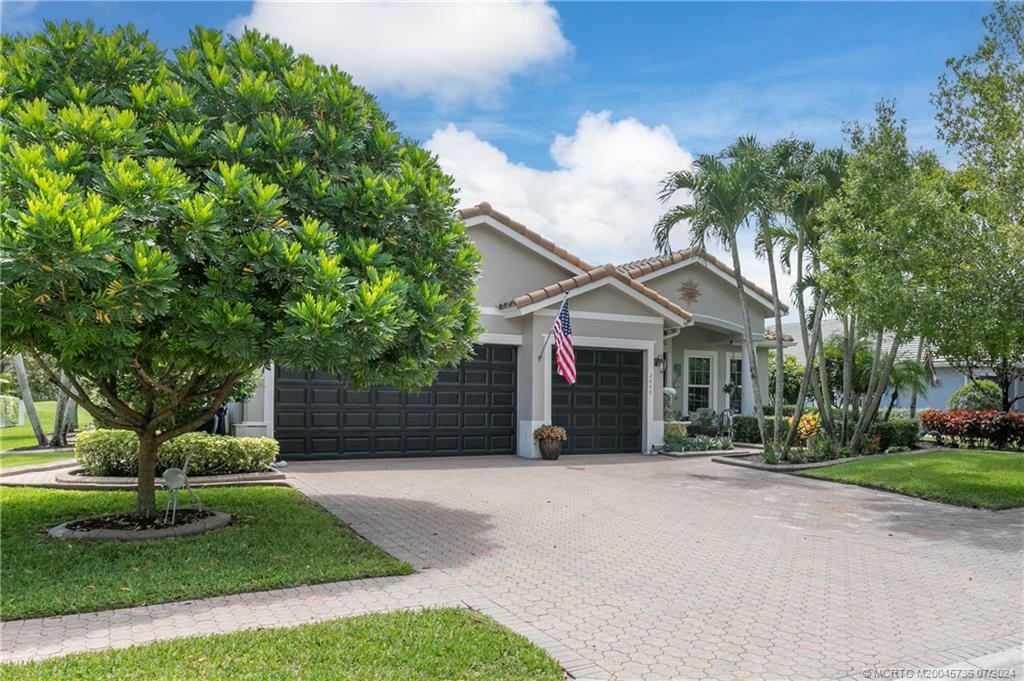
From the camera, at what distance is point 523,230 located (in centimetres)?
1744

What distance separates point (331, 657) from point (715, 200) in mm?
12995

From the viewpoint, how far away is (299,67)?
26.5ft

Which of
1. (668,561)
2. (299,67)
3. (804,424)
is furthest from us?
(804,424)

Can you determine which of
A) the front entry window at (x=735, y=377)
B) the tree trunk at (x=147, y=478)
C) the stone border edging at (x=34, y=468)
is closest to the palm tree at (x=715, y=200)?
the front entry window at (x=735, y=377)

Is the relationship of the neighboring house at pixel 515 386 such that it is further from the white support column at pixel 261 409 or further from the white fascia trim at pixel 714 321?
the white fascia trim at pixel 714 321

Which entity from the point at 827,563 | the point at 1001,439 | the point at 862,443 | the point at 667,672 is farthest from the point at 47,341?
the point at 1001,439

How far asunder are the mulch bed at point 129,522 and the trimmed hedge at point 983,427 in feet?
64.7

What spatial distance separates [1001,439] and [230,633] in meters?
21.0

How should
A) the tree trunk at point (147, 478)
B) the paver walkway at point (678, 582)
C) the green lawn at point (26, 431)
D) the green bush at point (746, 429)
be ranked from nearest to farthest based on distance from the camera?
the paver walkway at point (678, 582)
the tree trunk at point (147, 478)
the green lawn at point (26, 431)
the green bush at point (746, 429)

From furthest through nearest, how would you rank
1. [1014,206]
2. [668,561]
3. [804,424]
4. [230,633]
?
1. [804,424]
2. [1014,206]
3. [668,561]
4. [230,633]

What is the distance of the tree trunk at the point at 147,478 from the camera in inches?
333

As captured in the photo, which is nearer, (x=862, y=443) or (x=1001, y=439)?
(x=862, y=443)

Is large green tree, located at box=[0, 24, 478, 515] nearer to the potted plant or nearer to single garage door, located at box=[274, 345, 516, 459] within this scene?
single garage door, located at box=[274, 345, 516, 459]

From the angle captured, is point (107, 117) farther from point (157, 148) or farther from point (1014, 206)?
point (1014, 206)
